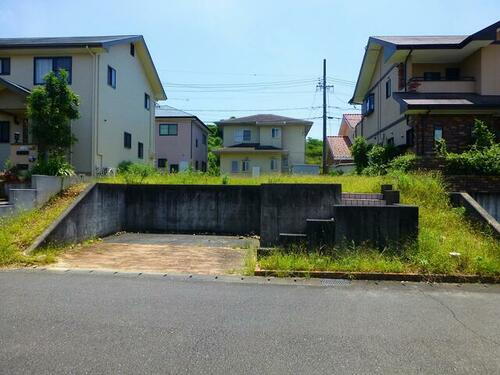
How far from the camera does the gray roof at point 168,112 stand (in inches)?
1288

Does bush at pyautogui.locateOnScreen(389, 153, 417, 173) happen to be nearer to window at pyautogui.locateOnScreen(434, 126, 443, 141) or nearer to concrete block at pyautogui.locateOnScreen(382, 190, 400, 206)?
window at pyautogui.locateOnScreen(434, 126, 443, 141)

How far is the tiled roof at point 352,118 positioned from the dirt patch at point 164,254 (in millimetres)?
29534

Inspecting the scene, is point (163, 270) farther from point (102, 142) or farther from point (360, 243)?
point (102, 142)

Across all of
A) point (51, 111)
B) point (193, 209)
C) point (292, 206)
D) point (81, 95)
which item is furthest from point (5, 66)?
point (292, 206)

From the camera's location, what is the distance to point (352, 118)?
40594 mm

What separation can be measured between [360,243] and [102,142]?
→ 14.0 meters

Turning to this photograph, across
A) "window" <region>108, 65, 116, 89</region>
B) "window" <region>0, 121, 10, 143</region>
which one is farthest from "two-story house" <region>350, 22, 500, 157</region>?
"window" <region>0, 121, 10, 143</region>

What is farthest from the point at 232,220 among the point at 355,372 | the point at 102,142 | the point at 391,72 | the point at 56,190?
the point at 391,72

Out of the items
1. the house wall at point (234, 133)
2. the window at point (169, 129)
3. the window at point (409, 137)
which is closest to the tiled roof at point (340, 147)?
the house wall at point (234, 133)

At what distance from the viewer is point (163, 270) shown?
26.3ft

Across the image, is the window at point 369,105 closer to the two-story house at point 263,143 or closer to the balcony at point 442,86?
the balcony at point 442,86

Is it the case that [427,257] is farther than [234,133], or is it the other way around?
[234,133]

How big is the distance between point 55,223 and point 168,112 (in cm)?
2490

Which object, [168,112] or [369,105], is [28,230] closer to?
[369,105]
